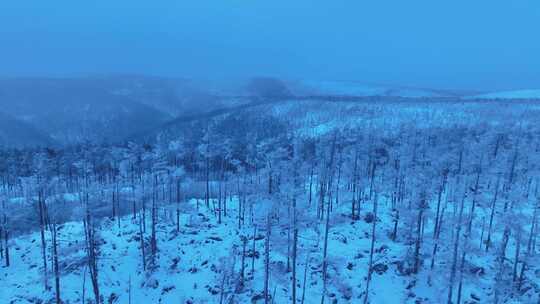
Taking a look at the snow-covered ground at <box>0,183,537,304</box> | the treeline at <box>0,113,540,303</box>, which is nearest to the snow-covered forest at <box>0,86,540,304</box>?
the snow-covered ground at <box>0,183,537,304</box>

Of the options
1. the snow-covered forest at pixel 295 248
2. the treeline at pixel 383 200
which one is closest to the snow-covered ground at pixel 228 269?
the snow-covered forest at pixel 295 248

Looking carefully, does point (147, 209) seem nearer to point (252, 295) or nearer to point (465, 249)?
point (252, 295)

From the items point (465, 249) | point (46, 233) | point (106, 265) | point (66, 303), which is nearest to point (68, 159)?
point (46, 233)

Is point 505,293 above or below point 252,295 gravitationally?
above

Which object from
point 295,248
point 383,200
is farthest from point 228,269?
point 383,200

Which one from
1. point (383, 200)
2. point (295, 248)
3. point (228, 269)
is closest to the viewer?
point (295, 248)

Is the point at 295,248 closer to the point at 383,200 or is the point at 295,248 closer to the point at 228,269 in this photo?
the point at 228,269

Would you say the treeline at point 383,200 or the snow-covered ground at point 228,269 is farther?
the snow-covered ground at point 228,269

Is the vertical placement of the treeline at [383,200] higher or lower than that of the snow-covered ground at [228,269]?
higher

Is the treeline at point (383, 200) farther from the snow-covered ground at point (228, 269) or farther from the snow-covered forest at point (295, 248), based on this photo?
the snow-covered ground at point (228, 269)

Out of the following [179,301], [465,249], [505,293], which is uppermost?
[465,249]

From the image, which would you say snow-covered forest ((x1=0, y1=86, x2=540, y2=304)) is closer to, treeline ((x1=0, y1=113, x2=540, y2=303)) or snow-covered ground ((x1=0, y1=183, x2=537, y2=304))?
snow-covered ground ((x1=0, y1=183, x2=537, y2=304))
